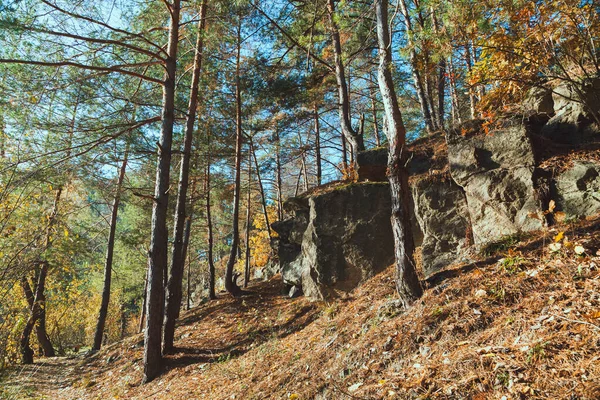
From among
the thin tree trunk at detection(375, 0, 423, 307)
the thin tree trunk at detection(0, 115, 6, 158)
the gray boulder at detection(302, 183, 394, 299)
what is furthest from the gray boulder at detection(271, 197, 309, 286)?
the thin tree trunk at detection(0, 115, 6, 158)

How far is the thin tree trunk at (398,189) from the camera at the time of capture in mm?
4238

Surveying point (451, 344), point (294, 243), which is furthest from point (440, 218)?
point (294, 243)

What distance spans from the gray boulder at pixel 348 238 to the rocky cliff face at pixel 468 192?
21 mm

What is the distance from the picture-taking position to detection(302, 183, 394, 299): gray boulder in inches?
274

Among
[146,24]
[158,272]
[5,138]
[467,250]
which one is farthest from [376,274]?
[146,24]

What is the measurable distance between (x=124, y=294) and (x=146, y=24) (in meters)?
21.9

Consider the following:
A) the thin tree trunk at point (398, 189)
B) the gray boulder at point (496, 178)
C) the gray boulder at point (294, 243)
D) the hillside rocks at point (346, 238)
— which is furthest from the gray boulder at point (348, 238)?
the thin tree trunk at point (398, 189)

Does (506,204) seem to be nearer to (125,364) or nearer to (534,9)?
(534,9)

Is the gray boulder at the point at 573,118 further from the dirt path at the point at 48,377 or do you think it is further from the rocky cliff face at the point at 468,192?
the dirt path at the point at 48,377

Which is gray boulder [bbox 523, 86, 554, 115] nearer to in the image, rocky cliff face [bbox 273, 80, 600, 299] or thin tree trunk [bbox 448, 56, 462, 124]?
rocky cliff face [bbox 273, 80, 600, 299]

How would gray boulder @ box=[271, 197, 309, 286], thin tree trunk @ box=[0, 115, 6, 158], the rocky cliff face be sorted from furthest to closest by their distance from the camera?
gray boulder @ box=[271, 197, 309, 286] < thin tree trunk @ box=[0, 115, 6, 158] < the rocky cliff face

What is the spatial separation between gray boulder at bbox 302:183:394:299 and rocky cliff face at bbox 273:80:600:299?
21mm

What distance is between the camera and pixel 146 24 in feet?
26.5

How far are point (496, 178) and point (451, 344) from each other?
332 centimetres
